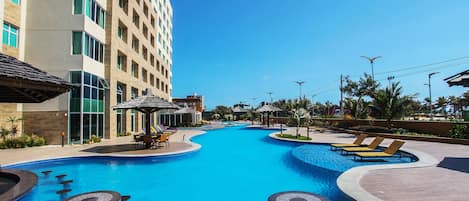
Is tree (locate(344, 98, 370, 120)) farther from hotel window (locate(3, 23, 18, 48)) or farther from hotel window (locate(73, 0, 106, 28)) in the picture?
hotel window (locate(3, 23, 18, 48))

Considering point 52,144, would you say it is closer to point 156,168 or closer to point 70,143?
point 70,143

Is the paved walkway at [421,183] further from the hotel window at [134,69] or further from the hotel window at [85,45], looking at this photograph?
the hotel window at [134,69]

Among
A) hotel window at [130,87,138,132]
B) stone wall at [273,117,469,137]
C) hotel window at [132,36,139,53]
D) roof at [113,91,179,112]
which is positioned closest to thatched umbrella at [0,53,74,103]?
roof at [113,91,179,112]

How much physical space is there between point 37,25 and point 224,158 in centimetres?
1345

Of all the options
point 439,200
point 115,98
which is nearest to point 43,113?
point 115,98

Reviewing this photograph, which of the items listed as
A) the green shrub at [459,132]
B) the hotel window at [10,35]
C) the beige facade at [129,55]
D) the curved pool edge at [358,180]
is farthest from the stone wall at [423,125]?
the hotel window at [10,35]

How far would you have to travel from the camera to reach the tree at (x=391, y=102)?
765 inches

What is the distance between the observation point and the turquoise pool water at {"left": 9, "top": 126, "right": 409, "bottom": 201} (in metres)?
6.86

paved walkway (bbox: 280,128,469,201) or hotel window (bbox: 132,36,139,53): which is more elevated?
hotel window (bbox: 132,36,139,53)

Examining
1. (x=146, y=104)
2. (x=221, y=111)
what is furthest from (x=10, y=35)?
(x=221, y=111)

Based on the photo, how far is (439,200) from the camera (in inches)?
192

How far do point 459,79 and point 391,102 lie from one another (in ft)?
41.2

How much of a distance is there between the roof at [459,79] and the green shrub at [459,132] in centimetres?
805

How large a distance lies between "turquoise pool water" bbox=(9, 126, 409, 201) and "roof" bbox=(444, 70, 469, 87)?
3637 mm
